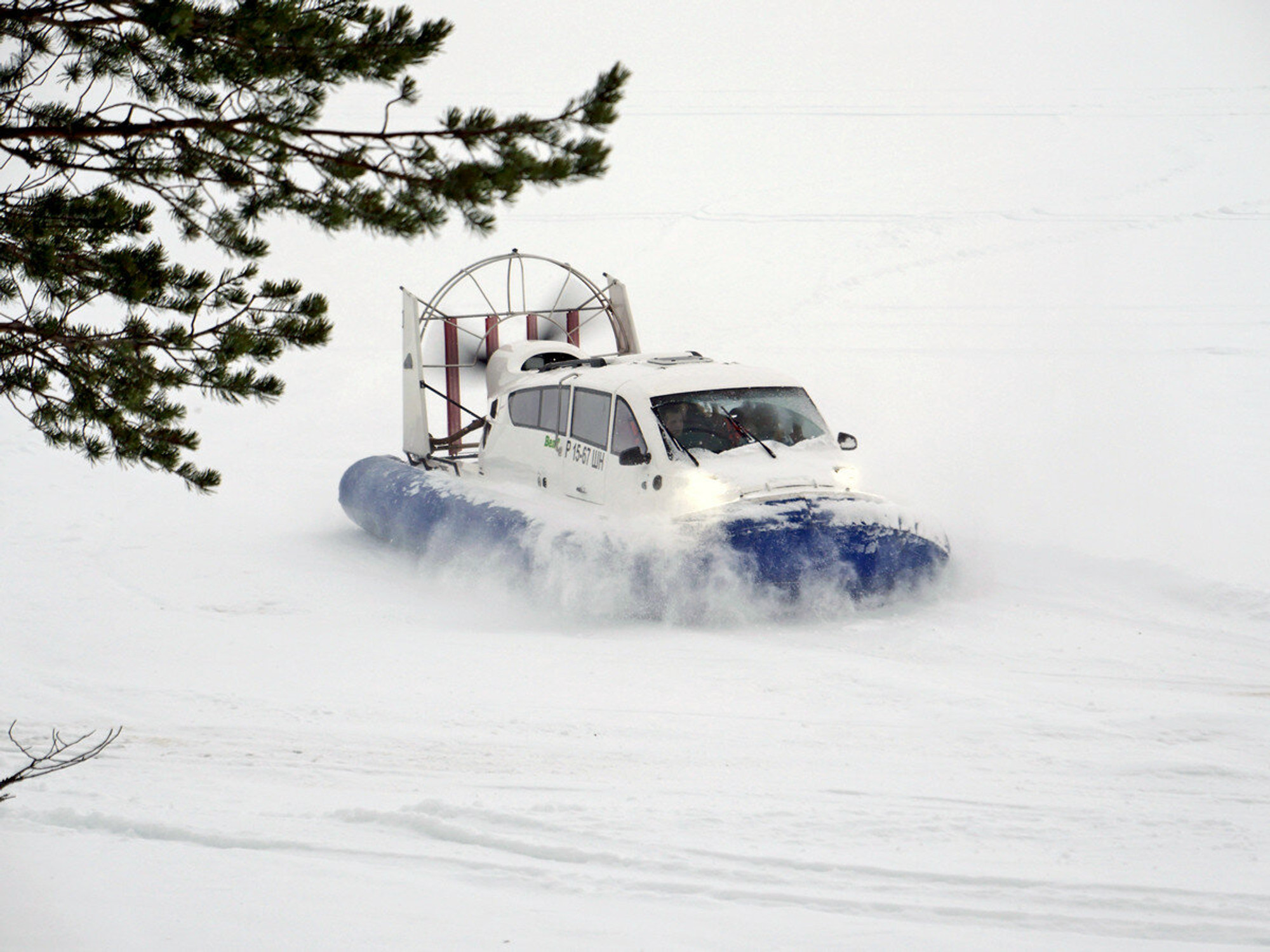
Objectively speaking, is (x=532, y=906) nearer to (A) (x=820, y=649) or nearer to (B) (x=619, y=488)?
(A) (x=820, y=649)

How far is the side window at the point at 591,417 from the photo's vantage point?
26.6ft

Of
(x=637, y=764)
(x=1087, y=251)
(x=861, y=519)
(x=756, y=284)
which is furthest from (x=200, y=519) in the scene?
(x=1087, y=251)

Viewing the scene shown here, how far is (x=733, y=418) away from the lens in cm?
787

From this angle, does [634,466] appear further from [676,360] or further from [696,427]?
[676,360]

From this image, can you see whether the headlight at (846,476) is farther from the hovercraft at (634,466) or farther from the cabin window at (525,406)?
the cabin window at (525,406)

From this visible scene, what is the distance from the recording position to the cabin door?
8.04 metres

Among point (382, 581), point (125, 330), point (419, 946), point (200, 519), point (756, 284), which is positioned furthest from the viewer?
point (756, 284)

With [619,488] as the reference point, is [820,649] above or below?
below

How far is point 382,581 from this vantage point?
28.0ft

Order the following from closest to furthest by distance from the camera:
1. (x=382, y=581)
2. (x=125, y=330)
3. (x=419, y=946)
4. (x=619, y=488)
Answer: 1. (x=419, y=946)
2. (x=125, y=330)
3. (x=619, y=488)
4. (x=382, y=581)

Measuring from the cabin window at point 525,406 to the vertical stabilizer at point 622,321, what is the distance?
1.93m

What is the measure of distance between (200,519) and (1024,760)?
8.12 meters

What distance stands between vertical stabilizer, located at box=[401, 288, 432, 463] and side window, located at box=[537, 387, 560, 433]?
5.50ft

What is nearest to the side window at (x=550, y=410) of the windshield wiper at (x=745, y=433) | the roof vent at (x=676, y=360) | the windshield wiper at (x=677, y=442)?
the roof vent at (x=676, y=360)
